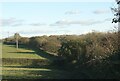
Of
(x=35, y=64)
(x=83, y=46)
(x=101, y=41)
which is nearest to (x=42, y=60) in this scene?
(x=35, y=64)

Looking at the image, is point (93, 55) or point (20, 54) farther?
point (20, 54)

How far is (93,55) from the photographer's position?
90.6ft

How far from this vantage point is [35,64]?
49750 mm

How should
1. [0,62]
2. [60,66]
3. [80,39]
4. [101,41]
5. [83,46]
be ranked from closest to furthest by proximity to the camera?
[101,41] < [83,46] < [80,39] < [60,66] < [0,62]

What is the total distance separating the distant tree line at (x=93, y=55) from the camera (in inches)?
771

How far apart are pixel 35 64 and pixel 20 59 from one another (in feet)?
7.55

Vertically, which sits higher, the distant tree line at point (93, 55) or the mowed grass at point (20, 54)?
the distant tree line at point (93, 55)

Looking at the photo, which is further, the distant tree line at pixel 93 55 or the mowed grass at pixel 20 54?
the mowed grass at pixel 20 54

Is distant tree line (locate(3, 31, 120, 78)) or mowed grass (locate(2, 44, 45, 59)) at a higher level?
distant tree line (locate(3, 31, 120, 78))

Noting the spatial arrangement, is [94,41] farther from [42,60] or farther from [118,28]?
[42,60]

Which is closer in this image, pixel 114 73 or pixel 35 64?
pixel 114 73

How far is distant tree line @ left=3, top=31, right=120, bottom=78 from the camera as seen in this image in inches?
771

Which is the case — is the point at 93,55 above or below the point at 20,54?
above

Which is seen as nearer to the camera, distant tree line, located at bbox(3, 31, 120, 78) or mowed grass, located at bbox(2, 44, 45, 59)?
distant tree line, located at bbox(3, 31, 120, 78)
